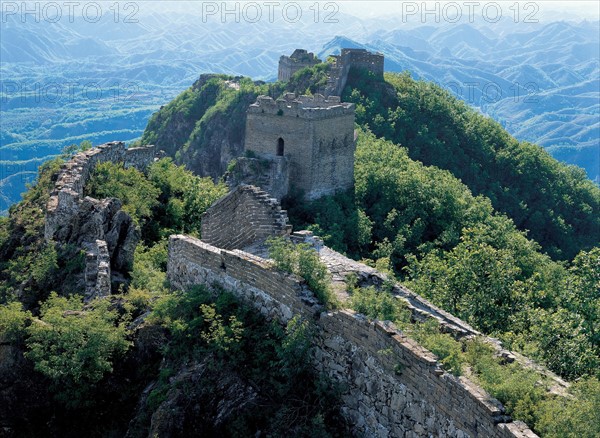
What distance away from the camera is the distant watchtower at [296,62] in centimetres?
6116

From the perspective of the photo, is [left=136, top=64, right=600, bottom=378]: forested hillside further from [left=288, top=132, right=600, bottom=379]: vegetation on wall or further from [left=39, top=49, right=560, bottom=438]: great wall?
[left=39, top=49, right=560, bottom=438]: great wall

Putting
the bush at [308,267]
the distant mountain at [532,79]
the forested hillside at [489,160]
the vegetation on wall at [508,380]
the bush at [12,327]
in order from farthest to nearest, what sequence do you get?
the distant mountain at [532,79] < the forested hillside at [489,160] < the bush at [12,327] < the bush at [308,267] < the vegetation on wall at [508,380]

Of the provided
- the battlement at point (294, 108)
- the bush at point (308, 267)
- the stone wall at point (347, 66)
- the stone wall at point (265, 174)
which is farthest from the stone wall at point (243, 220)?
the stone wall at point (347, 66)

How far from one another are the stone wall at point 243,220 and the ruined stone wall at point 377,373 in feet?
7.22

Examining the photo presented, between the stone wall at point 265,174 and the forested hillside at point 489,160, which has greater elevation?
the stone wall at point 265,174

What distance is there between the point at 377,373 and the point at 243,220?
6.20 meters

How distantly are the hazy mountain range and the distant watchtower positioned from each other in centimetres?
2507

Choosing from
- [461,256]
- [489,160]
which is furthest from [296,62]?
[461,256]

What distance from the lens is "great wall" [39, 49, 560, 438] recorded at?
11188 mm

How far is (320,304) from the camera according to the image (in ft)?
43.8

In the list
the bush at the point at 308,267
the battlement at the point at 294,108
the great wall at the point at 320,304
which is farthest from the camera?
the battlement at the point at 294,108

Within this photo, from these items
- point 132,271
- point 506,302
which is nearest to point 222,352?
point 132,271

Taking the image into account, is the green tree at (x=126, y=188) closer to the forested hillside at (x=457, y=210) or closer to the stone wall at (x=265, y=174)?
the forested hillside at (x=457, y=210)

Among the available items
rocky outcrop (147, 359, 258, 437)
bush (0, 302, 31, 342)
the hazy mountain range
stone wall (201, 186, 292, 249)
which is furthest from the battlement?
the hazy mountain range
